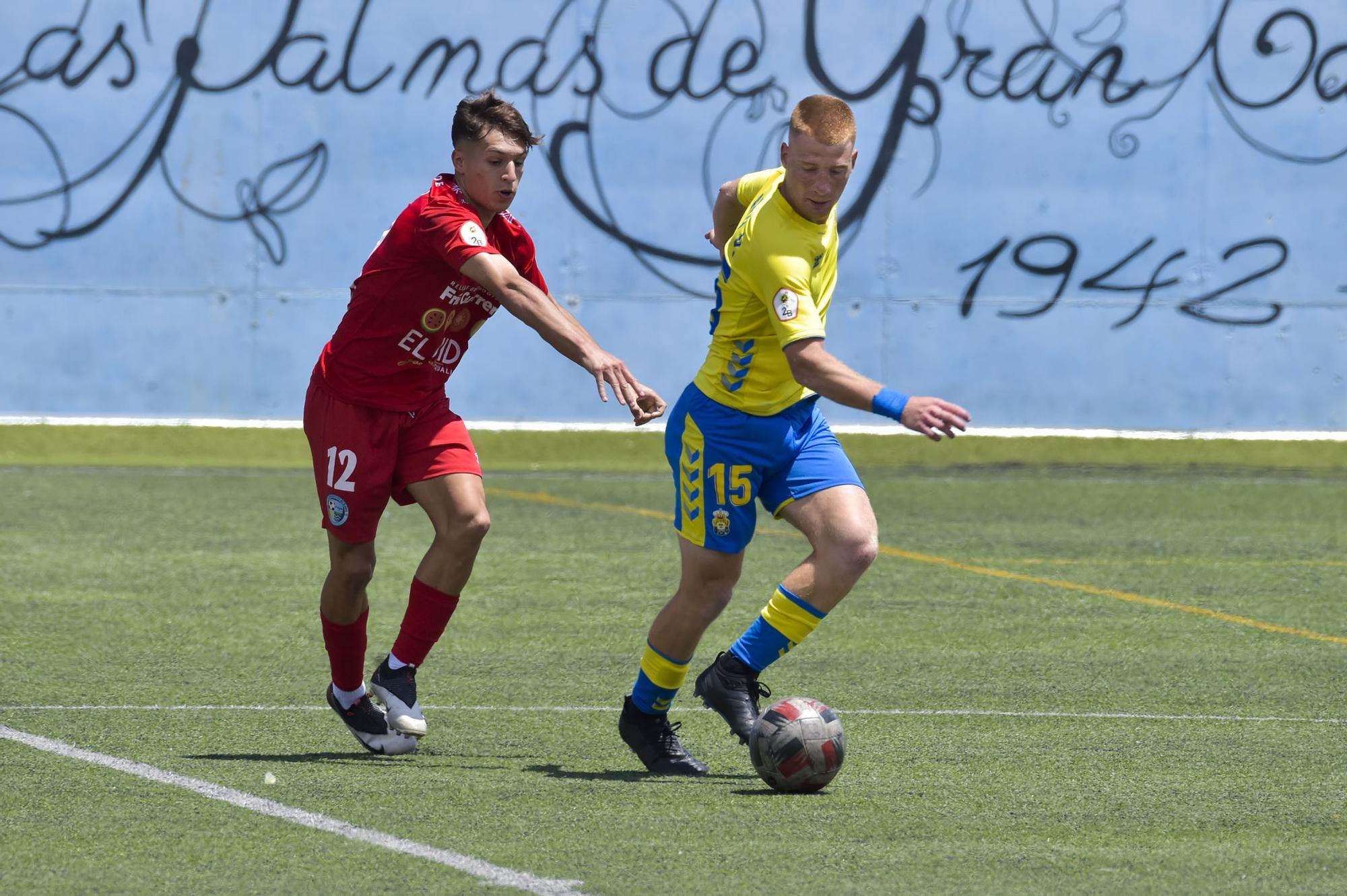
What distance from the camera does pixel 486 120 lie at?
6434 millimetres

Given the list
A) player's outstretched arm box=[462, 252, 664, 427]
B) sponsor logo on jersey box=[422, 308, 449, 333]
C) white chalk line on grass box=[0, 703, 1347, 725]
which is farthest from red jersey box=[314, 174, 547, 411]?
white chalk line on grass box=[0, 703, 1347, 725]

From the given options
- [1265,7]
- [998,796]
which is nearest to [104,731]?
[998,796]

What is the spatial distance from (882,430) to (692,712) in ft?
33.0

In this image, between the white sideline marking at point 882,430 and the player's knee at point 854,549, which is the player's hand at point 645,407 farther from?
the white sideline marking at point 882,430

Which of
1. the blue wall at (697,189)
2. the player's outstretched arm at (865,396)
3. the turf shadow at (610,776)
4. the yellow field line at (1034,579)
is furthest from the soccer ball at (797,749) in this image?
the blue wall at (697,189)

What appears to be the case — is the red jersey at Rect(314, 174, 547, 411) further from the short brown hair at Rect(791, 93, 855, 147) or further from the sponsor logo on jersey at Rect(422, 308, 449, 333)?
the short brown hair at Rect(791, 93, 855, 147)

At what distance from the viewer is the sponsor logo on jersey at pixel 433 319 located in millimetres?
6598

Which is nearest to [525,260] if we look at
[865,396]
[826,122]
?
[826,122]

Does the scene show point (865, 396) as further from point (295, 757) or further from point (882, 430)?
point (882, 430)

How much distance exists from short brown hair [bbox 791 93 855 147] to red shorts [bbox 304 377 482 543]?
1.51m

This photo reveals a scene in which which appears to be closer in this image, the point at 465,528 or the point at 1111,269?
the point at 465,528

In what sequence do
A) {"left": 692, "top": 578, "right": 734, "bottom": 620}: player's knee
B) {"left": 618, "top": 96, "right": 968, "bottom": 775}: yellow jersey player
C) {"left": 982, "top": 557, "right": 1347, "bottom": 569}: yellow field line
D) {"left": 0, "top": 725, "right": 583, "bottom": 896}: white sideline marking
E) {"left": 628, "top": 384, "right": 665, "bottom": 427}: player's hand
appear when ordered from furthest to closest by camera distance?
1. {"left": 982, "top": 557, "right": 1347, "bottom": 569}: yellow field line
2. {"left": 692, "top": 578, "right": 734, "bottom": 620}: player's knee
3. {"left": 618, "top": 96, "right": 968, "bottom": 775}: yellow jersey player
4. {"left": 628, "top": 384, "right": 665, "bottom": 427}: player's hand
5. {"left": 0, "top": 725, "right": 583, "bottom": 896}: white sideline marking

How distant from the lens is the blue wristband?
17.8 feet

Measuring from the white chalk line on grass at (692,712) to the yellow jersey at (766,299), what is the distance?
1466mm
